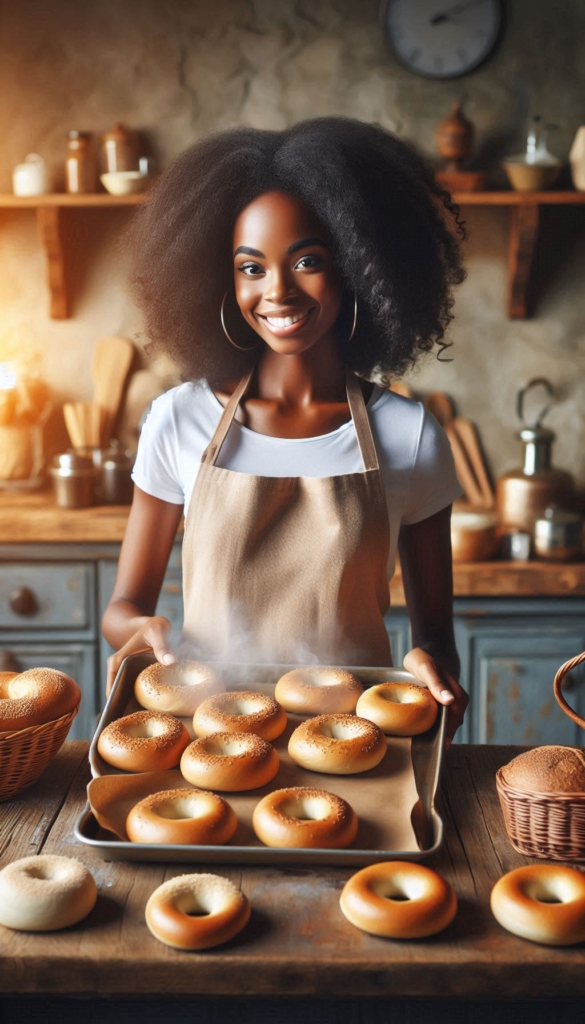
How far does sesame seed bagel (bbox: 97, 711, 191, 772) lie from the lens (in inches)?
52.4

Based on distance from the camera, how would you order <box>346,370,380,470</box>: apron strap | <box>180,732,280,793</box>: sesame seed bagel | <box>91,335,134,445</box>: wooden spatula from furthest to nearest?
<box>91,335,134,445</box>: wooden spatula
<box>346,370,380,470</box>: apron strap
<box>180,732,280,793</box>: sesame seed bagel

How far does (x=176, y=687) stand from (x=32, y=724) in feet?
0.82

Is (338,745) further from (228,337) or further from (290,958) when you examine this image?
(228,337)

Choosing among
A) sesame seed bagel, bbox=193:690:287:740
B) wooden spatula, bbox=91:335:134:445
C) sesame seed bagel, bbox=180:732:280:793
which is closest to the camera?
sesame seed bagel, bbox=180:732:280:793

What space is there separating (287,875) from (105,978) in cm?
25

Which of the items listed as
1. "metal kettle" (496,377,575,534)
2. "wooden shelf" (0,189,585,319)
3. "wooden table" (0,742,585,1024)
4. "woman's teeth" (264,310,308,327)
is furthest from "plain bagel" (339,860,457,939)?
"wooden shelf" (0,189,585,319)

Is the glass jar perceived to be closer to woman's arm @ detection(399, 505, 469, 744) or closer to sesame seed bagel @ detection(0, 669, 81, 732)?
woman's arm @ detection(399, 505, 469, 744)

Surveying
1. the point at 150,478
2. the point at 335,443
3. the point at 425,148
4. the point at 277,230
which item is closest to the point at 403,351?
the point at 335,443

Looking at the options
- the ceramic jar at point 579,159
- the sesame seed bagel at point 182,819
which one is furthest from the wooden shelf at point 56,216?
the sesame seed bagel at point 182,819

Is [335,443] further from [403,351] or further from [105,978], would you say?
[105,978]

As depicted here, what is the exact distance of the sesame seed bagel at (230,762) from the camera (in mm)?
1291

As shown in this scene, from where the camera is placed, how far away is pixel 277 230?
68.1 inches

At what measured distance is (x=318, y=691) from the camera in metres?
1.52

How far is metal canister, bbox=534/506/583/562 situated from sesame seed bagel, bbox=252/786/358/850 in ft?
6.74
